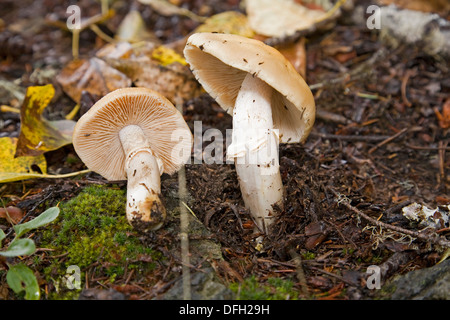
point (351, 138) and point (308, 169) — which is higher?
point (351, 138)

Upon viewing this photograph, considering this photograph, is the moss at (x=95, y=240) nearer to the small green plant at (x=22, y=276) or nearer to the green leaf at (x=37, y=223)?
the small green plant at (x=22, y=276)

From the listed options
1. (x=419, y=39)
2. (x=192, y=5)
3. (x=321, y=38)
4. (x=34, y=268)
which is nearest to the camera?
(x=34, y=268)

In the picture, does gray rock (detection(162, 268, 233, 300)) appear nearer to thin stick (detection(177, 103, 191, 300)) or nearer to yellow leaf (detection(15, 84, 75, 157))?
thin stick (detection(177, 103, 191, 300))

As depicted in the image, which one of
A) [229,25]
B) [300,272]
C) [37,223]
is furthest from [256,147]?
[229,25]

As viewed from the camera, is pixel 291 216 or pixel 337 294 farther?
pixel 291 216

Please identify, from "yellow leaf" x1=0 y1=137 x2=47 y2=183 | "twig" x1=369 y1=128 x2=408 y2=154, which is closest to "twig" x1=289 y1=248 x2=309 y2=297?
"twig" x1=369 y1=128 x2=408 y2=154
